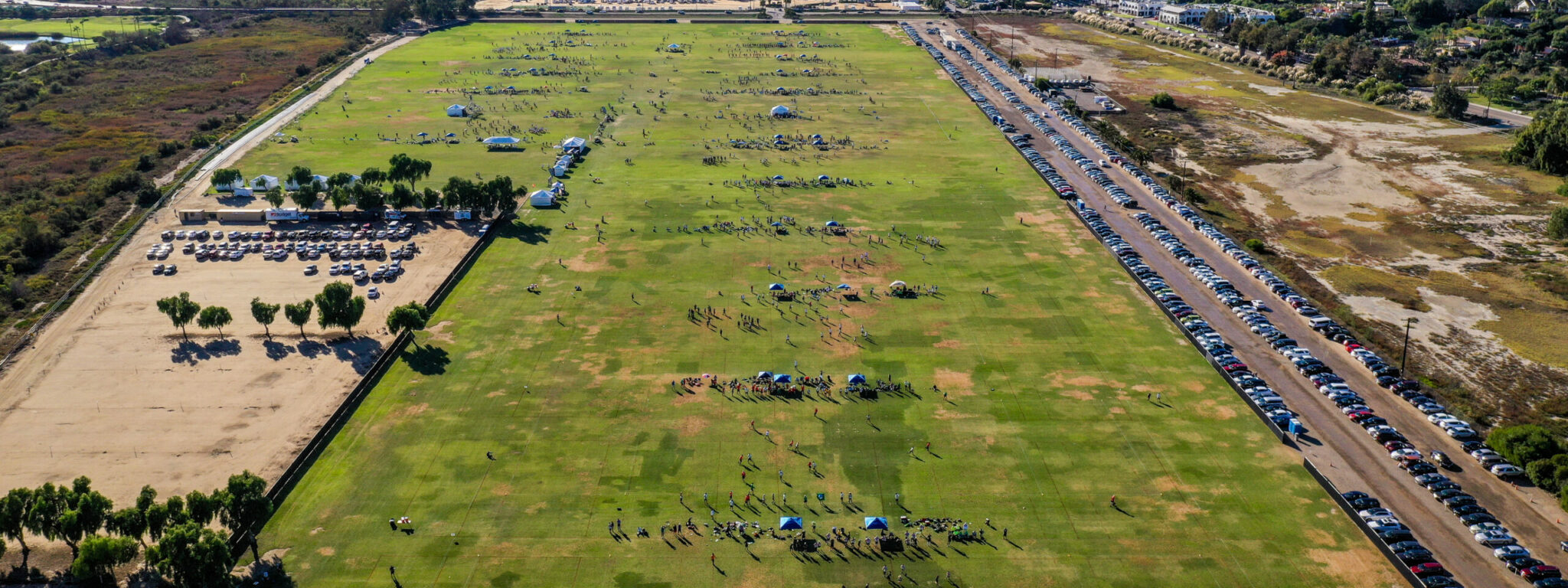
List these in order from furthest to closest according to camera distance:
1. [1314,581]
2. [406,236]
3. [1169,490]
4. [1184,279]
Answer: [406,236]
[1184,279]
[1169,490]
[1314,581]

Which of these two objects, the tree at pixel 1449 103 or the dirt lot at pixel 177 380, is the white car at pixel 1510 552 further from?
the tree at pixel 1449 103

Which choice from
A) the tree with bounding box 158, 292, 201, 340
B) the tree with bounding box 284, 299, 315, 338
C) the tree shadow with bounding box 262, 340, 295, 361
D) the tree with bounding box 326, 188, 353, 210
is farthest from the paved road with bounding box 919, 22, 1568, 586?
the tree with bounding box 326, 188, 353, 210

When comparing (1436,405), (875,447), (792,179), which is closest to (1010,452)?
(875,447)

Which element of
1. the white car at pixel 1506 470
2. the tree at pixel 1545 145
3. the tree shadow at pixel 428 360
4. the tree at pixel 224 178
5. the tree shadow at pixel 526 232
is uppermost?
the tree at pixel 1545 145

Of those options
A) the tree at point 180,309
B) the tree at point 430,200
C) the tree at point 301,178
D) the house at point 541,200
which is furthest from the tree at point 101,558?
the tree at point 301,178

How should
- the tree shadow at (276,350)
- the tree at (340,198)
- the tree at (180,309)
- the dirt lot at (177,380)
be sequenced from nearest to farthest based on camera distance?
the dirt lot at (177,380) < the tree shadow at (276,350) < the tree at (180,309) < the tree at (340,198)

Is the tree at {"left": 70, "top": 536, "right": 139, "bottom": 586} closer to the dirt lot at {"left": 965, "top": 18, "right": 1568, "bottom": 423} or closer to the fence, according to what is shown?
the fence

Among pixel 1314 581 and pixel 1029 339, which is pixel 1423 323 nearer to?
pixel 1029 339
